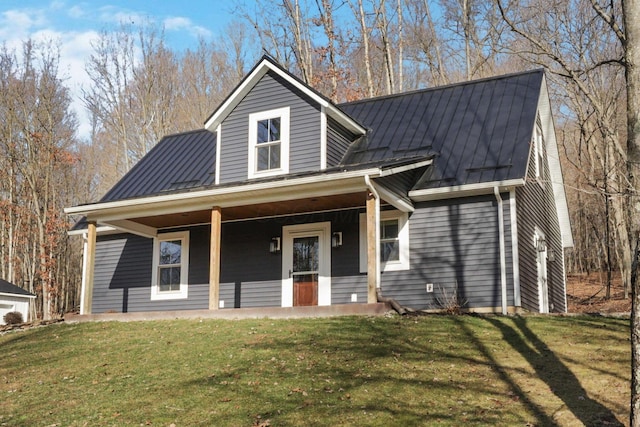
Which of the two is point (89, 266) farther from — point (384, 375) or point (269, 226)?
point (384, 375)

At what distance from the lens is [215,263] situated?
1354 cm

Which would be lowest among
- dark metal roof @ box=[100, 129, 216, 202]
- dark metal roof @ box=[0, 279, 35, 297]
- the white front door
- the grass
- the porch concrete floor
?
the grass

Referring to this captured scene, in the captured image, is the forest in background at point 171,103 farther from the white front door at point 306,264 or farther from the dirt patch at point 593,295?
the white front door at point 306,264

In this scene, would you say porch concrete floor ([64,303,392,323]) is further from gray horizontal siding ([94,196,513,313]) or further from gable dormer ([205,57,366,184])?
gable dormer ([205,57,366,184])

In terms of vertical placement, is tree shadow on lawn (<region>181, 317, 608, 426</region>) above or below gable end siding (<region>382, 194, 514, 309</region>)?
below

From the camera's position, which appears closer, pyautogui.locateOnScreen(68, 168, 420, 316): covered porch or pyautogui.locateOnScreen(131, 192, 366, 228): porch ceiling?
pyautogui.locateOnScreen(68, 168, 420, 316): covered porch

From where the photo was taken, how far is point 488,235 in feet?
42.8

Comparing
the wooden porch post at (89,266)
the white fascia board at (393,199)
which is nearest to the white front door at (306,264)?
the white fascia board at (393,199)

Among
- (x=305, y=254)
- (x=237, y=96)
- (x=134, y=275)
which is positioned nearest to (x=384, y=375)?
(x=305, y=254)

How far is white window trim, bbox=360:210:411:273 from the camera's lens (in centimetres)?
1373

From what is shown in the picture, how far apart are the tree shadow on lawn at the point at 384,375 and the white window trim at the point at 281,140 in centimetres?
477

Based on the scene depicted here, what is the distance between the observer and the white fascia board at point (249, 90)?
14.4 meters

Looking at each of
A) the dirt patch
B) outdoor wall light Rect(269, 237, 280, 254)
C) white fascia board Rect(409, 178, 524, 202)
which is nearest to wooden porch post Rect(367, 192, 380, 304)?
white fascia board Rect(409, 178, 524, 202)

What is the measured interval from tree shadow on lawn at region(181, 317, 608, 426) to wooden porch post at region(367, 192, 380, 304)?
812 millimetres
